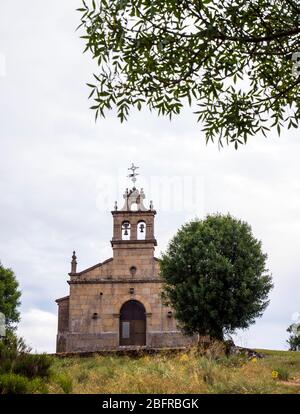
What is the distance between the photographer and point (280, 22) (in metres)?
8.02

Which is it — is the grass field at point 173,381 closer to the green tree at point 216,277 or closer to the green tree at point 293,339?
the green tree at point 216,277

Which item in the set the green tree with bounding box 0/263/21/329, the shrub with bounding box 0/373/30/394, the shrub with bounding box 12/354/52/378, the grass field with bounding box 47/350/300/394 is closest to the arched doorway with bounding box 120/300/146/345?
the green tree with bounding box 0/263/21/329

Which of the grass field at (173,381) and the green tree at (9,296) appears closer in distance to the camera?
the grass field at (173,381)

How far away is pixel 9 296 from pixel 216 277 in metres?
20.2

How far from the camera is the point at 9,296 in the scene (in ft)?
141

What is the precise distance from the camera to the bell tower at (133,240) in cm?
4209

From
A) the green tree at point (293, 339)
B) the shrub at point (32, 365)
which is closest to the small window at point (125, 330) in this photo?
the green tree at point (293, 339)

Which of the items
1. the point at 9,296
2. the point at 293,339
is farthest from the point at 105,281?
the point at 293,339

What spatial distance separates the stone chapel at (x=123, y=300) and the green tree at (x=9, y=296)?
11.8 feet

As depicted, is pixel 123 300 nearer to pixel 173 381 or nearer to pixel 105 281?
pixel 105 281

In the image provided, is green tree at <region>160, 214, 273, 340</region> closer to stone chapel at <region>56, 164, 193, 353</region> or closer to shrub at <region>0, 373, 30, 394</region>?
stone chapel at <region>56, 164, 193, 353</region>

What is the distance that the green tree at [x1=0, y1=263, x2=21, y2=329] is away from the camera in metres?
41.8
